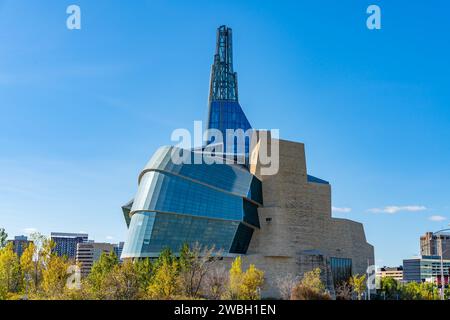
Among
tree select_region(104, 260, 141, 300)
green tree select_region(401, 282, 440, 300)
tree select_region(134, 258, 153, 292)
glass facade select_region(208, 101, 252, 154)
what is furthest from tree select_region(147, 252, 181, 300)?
glass facade select_region(208, 101, 252, 154)

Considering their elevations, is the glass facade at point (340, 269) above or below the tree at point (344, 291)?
above

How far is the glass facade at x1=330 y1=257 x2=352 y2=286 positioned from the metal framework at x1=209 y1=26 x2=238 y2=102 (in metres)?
61.6

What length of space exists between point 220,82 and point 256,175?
58212 millimetres

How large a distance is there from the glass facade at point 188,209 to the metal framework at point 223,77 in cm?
5936

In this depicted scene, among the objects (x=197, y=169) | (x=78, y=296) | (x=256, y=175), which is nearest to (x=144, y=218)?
(x=197, y=169)

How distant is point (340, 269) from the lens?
9006 cm

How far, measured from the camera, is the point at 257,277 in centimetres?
6538

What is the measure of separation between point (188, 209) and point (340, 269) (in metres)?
28.5

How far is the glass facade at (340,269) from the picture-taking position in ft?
290

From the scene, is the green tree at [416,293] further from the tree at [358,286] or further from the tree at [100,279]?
the tree at [100,279]

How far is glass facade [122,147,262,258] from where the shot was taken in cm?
7756

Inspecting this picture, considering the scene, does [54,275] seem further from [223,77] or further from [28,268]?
[223,77]

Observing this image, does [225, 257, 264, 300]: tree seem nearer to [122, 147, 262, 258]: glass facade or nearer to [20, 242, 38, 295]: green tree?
[122, 147, 262, 258]: glass facade

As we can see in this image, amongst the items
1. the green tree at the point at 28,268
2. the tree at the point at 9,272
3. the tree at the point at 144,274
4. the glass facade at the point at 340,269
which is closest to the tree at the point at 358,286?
the glass facade at the point at 340,269
